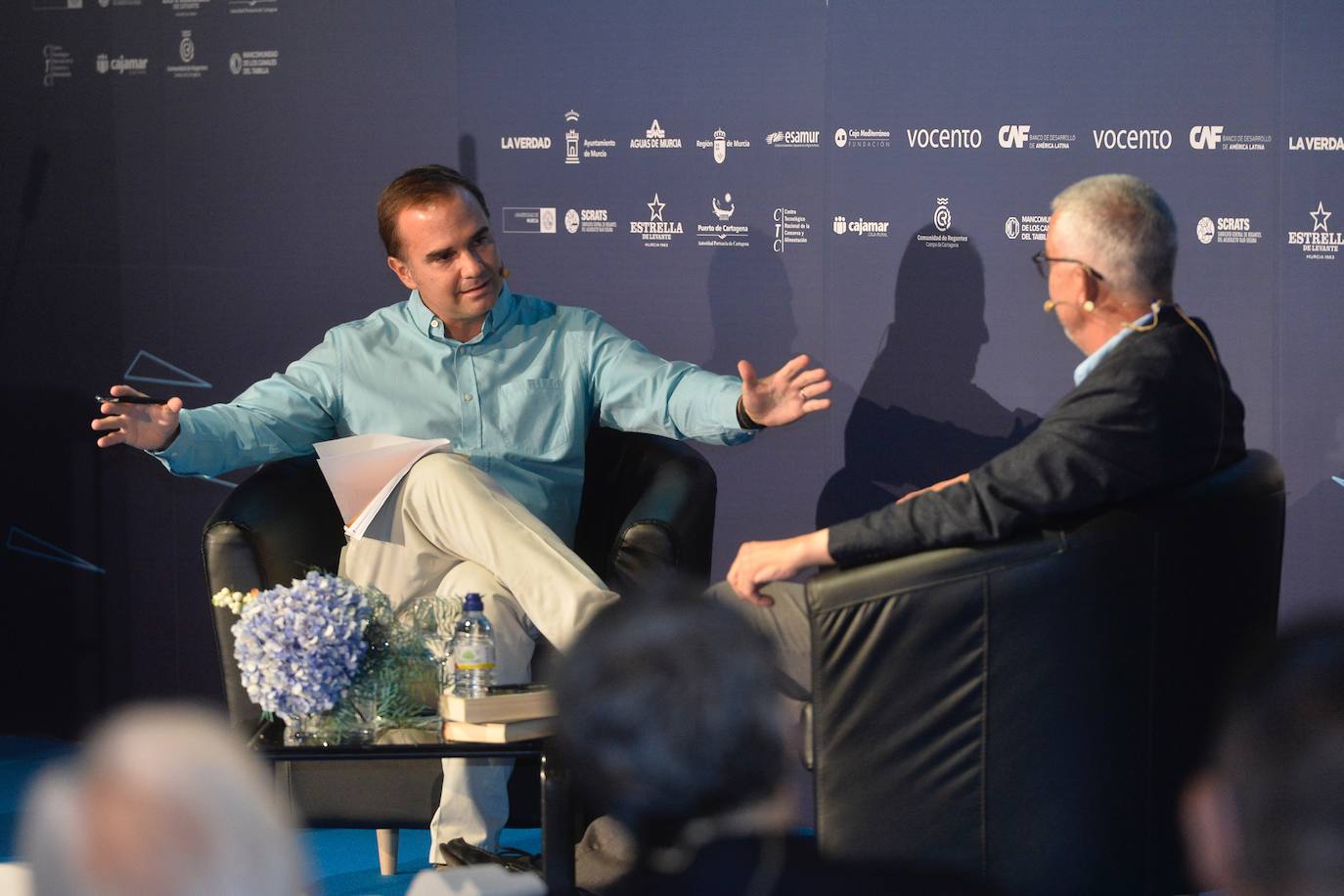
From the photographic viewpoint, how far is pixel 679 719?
1285 mm

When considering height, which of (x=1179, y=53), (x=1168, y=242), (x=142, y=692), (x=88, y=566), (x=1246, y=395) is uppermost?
(x=1179, y=53)

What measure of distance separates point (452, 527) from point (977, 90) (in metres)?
1.88

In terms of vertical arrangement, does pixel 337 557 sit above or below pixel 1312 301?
below

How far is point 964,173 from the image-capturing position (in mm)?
4312

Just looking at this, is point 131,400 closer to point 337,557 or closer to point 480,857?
point 337,557

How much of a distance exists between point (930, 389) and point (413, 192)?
150cm

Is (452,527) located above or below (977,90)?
below

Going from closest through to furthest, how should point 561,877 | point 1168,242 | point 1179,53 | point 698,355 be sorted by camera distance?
point 561,877, point 1168,242, point 1179,53, point 698,355

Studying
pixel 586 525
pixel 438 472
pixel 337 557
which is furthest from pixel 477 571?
pixel 586 525

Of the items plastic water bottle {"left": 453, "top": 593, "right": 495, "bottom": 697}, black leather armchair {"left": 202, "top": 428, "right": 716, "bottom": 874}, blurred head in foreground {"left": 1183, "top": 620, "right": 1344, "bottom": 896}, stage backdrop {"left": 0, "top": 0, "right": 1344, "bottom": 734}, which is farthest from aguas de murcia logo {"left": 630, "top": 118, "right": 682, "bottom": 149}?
blurred head in foreground {"left": 1183, "top": 620, "right": 1344, "bottom": 896}

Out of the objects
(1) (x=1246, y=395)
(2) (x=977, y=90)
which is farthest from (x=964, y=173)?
(1) (x=1246, y=395)

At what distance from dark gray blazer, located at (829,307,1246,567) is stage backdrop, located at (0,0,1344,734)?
4.60 feet

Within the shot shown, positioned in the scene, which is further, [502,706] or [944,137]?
[944,137]

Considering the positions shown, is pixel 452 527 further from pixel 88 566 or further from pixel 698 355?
pixel 88 566
